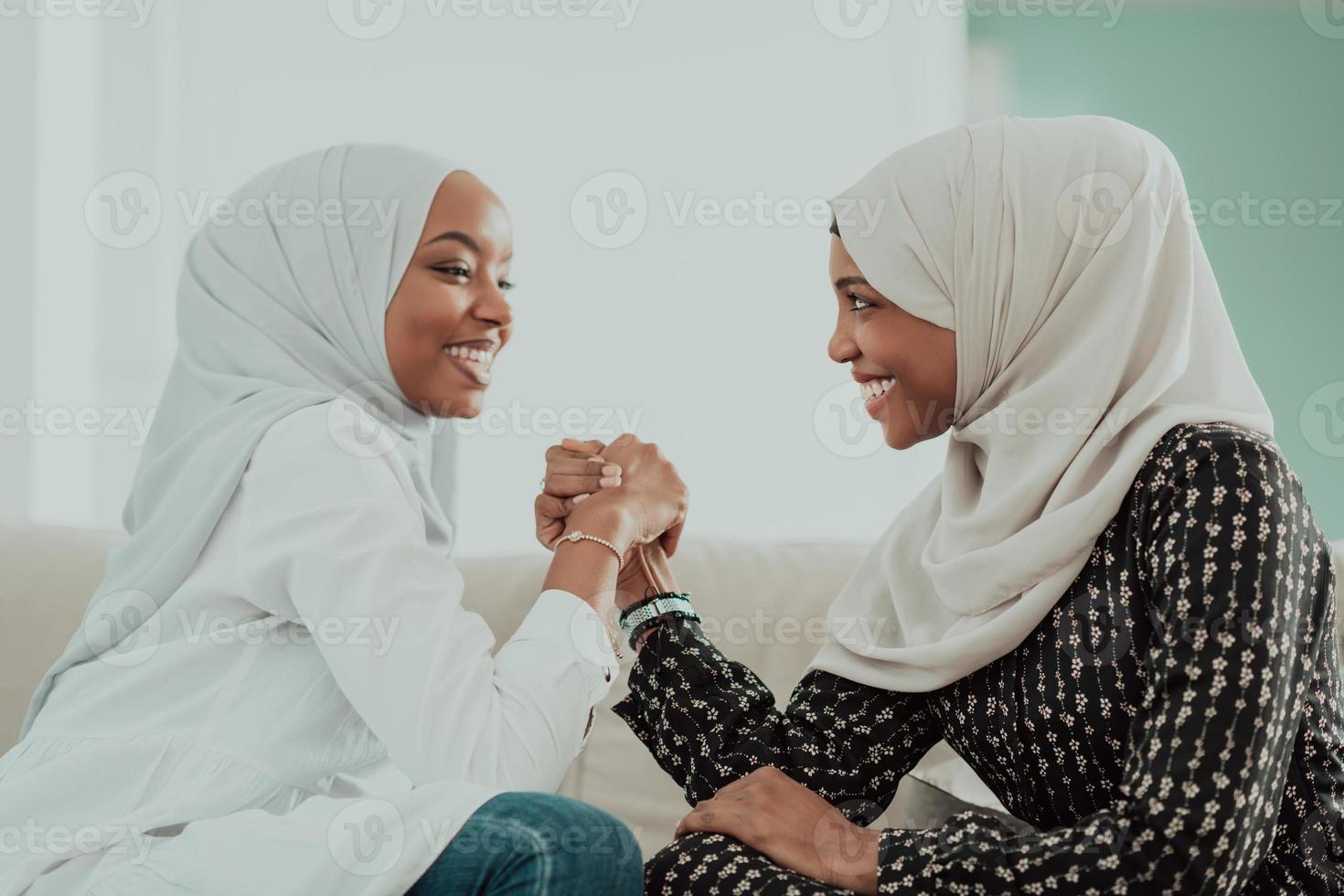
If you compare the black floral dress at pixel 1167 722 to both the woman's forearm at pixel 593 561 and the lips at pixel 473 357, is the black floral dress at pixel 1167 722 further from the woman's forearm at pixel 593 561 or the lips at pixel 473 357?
the lips at pixel 473 357

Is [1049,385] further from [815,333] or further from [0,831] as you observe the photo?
[815,333]

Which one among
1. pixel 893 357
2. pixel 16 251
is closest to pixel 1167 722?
pixel 893 357

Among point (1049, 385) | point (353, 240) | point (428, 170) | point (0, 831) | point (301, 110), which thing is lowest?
point (0, 831)

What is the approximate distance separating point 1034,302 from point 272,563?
0.84m

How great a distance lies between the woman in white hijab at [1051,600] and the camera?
94 centimetres

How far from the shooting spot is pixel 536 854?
2.93 ft

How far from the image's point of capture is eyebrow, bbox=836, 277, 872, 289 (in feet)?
4.18

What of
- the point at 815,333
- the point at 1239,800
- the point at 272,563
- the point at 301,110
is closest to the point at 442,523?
the point at 272,563

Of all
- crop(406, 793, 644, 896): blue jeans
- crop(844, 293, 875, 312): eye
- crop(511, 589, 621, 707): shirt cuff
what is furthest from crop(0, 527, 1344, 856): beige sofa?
crop(406, 793, 644, 896): blue jeans

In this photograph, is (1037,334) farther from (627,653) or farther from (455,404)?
(627,653)

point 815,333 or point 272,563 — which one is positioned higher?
point 815,333

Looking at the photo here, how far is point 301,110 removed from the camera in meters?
2.64

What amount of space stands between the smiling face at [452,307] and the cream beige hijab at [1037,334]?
509 millimetres

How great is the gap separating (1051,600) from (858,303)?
Result: 0.41 meters
